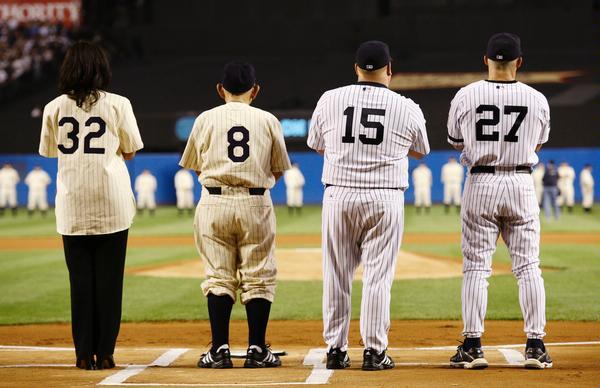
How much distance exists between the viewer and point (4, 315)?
33.2 feet

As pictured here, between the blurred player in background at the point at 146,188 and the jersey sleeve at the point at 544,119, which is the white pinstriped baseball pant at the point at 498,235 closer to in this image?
the jersey sleeve at the point at 544,119

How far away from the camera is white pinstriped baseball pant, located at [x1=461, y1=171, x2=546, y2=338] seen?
5668 millimetres

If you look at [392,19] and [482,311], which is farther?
[392,19]

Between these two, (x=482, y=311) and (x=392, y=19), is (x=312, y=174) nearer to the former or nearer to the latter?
Answer: (x=392, y=19)

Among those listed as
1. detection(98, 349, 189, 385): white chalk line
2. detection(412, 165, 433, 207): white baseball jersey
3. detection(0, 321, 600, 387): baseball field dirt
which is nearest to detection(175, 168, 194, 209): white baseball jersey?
detection(412, 165, 433, 207): white baseball jersey

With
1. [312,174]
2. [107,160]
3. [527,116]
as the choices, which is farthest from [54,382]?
[312,174]

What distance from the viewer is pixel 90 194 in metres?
5.70

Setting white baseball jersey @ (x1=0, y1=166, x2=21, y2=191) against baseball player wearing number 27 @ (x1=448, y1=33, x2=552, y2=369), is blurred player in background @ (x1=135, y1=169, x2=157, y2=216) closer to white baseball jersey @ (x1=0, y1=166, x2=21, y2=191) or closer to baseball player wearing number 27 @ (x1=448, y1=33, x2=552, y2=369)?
white baseball jersey @ (x1=0, y1=166, x2=21, y2=191)

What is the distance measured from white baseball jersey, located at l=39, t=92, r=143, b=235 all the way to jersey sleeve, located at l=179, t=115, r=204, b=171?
1.15 ft

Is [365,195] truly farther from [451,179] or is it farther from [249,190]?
[451,179]

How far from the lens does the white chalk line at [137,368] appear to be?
523 centimetres

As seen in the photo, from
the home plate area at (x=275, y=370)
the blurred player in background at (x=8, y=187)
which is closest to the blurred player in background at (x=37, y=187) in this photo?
the blurred player in background at (x=8, y=187)

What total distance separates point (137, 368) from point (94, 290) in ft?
1.72

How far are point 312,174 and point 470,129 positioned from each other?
29.6 meters
